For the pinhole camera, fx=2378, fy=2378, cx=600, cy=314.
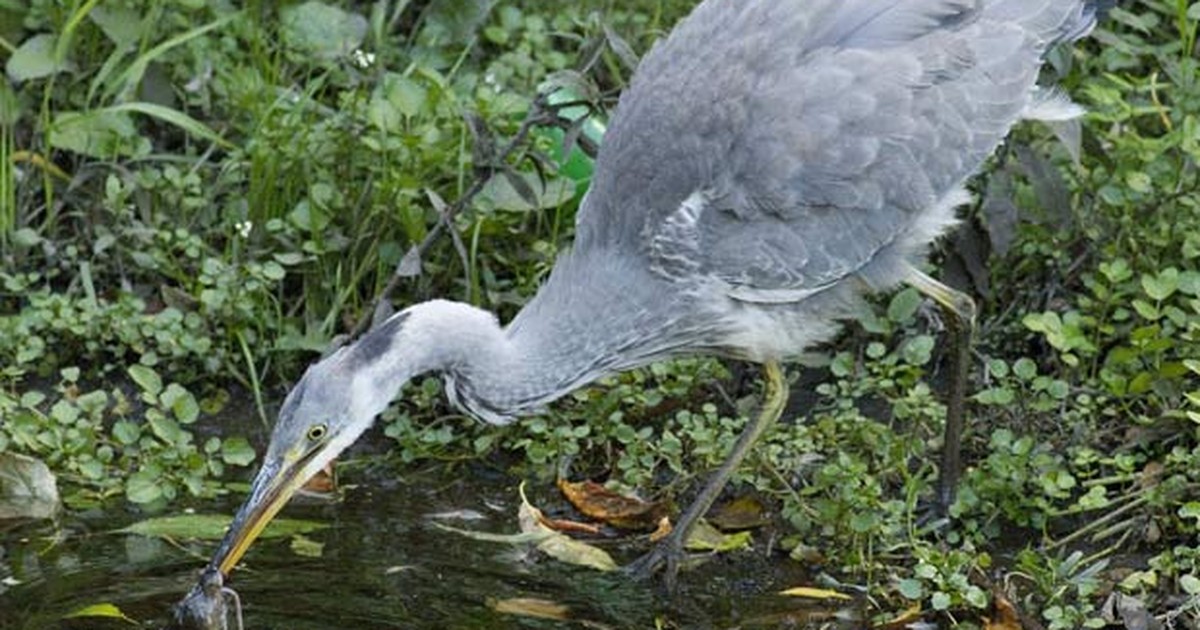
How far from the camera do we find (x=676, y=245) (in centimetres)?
669

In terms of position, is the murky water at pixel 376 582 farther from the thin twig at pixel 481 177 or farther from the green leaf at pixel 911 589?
the thin twig at pixel 481 177

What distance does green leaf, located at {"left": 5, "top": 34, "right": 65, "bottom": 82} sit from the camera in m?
8.35

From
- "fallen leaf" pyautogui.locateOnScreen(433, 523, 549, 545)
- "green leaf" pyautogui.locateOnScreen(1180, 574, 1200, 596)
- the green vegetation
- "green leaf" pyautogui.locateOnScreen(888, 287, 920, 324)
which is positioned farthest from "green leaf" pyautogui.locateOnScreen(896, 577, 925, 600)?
"green leaf" pyautogui.locateOnScreen(888, 287, 920, 324)

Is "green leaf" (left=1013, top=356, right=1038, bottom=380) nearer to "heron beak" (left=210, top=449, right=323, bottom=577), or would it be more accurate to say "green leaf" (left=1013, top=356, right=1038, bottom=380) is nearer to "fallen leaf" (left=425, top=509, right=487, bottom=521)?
"fallen leaf" (left=425, top=509, right=487, bottom=521)

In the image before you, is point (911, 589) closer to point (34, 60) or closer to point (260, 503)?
point (260, 503)

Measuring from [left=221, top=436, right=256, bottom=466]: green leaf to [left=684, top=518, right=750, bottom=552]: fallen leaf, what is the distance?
1.32 m

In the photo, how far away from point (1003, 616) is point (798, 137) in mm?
1444

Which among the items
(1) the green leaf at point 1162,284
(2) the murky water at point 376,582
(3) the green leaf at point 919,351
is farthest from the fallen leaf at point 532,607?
(1) the green leaf at point 1162,284

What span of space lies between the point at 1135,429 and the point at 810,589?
1239 mm

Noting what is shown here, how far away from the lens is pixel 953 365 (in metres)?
7.31

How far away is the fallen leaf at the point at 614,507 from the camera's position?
718 centimetres

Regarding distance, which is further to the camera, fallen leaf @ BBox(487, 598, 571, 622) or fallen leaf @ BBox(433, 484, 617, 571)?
fallen leaf @ BBox(433, 484, 617, 571)

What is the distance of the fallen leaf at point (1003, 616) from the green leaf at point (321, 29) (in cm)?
340

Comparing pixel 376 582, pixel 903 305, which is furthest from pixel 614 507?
pixel 903 305
